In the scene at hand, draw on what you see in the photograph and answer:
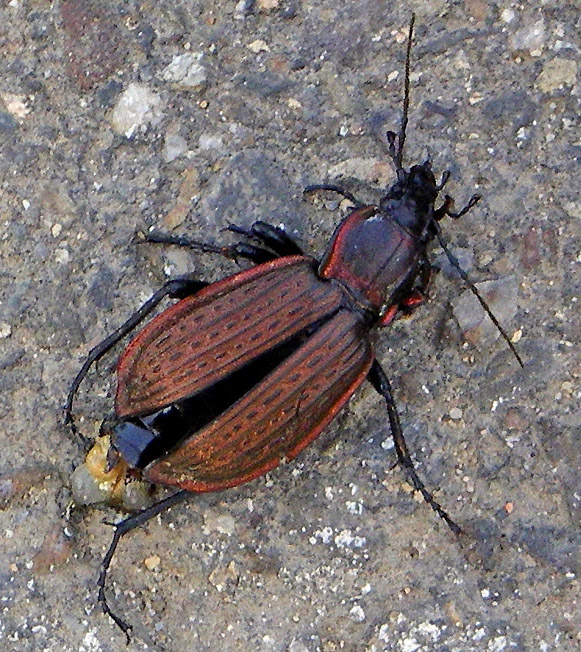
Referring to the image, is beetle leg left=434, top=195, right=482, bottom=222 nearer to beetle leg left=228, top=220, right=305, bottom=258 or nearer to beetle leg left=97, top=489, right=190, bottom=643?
beetle leg left=228, top=220, right=305, bottom=258

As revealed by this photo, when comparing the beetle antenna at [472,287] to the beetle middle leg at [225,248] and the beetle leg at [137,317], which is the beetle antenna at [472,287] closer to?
the beetle middle leg at [225,248]

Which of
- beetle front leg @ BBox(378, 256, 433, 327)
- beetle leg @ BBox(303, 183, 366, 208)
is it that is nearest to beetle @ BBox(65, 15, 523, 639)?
beetle front leg @ BBox(378, 256, 433, 327)

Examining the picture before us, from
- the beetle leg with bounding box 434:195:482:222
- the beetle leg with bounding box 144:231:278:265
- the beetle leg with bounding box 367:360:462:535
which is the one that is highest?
the beetle leg with bounding box 144:231:278:265

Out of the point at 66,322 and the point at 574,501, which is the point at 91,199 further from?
the point at 574,501

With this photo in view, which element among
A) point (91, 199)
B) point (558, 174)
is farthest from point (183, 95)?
point (558, 174)

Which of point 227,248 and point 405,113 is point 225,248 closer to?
point 227,248

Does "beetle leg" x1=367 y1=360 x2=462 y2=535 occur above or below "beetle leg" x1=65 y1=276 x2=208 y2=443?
below

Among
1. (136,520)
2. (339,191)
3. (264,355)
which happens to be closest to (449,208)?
(339,191)
